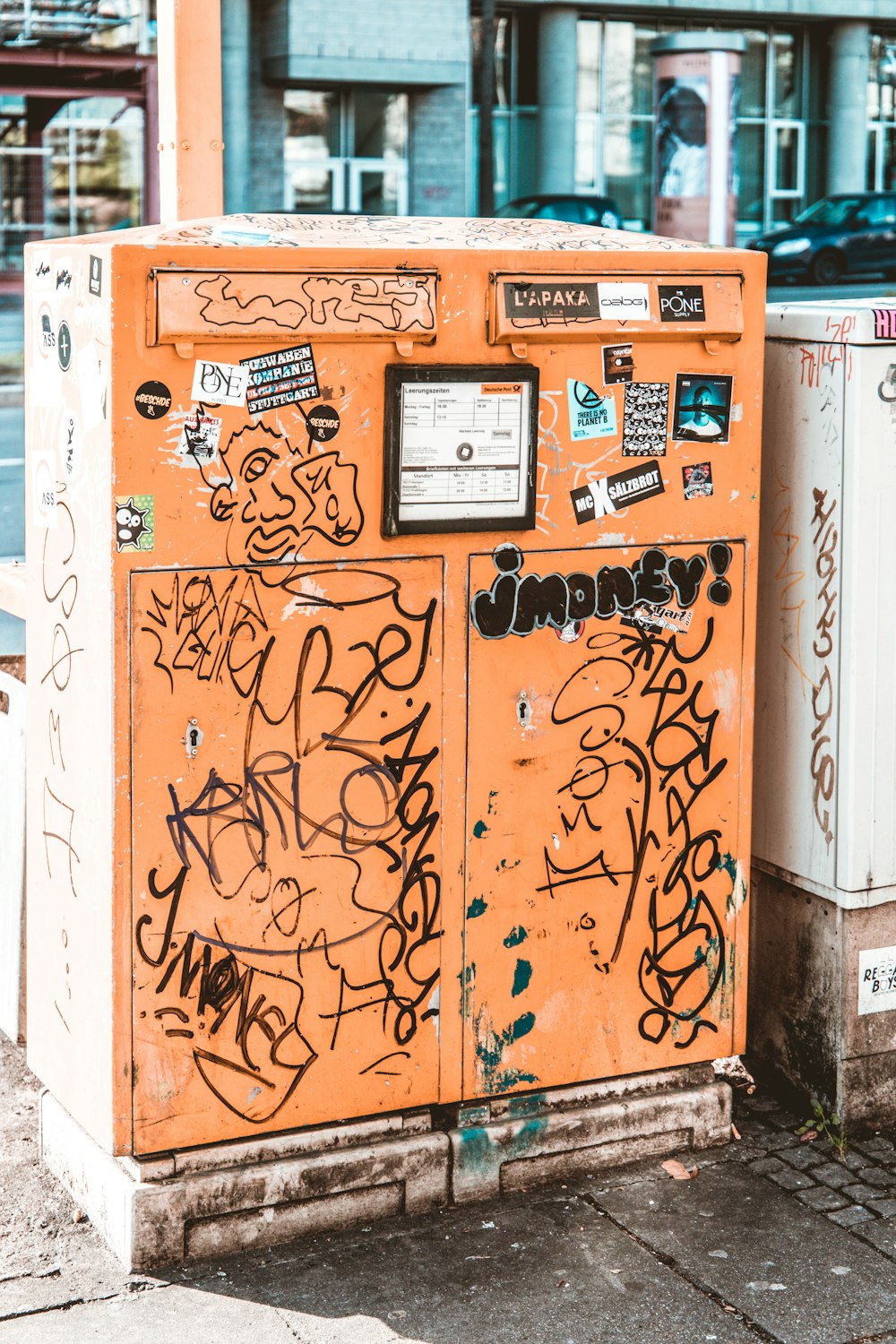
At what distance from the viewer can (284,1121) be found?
3482mm

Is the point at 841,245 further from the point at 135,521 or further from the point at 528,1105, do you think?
the point at 135,521

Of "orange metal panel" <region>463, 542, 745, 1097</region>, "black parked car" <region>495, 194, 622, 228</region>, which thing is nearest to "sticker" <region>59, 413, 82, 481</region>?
"orange metal panel" <region>463, 542, 745, 1097</region>

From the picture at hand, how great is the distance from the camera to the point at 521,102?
97.6ft

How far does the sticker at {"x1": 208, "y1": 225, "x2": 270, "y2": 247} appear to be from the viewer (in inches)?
127

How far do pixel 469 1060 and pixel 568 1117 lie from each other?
30 centimetres

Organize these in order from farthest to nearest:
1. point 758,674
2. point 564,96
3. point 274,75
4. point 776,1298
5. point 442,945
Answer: point 564,96, point 274,75, point 758,674, point 442,945, point 776,1298

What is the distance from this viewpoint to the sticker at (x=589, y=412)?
358 cm

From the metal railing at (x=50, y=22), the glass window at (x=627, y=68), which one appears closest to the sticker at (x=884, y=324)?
the metal railing at (x=50, y=22)

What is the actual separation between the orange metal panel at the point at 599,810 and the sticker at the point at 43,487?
3.00ft

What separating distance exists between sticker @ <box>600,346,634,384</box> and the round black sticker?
0.65 metres

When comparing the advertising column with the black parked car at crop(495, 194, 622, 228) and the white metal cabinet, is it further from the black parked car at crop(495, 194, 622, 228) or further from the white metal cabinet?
the white metal cabinet

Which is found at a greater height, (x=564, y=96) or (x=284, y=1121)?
(x=564, y=96)

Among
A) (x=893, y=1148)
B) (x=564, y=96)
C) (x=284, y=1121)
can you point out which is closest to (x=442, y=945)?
(x=284, y=1121)

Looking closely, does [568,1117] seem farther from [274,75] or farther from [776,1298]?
[274,75]
